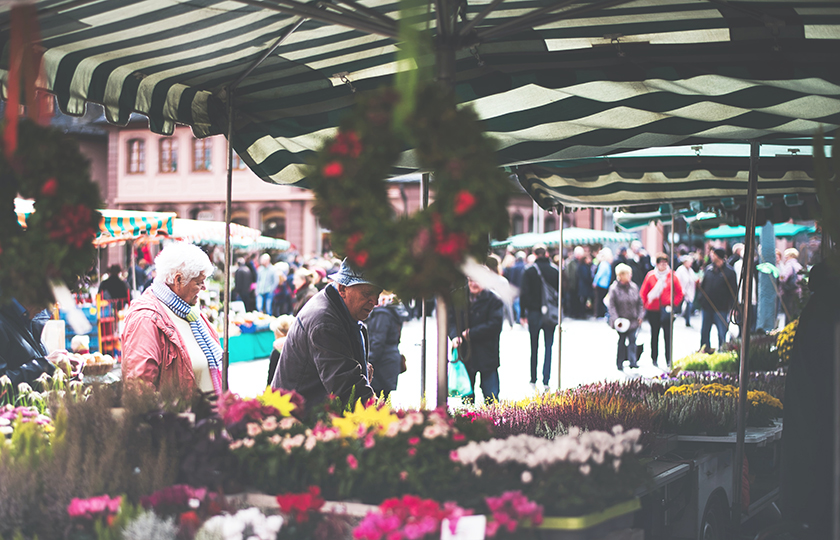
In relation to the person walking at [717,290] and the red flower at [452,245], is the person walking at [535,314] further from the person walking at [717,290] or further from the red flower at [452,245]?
the red flower at [452,245]

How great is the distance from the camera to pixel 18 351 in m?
4.31

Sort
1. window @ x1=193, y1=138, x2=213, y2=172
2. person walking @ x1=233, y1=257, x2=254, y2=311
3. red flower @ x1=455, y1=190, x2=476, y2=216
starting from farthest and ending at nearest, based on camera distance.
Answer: window @ x1=193, y1=138, x2=213, y2=172 < person walking @ x1=233, y1=257, x2=254, y2=311 < red flower @ x1=455, y1=190, x2=476, y2=216

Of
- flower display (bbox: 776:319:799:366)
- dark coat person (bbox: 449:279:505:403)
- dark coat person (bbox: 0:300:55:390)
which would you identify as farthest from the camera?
dark coat person (bbox: 449:279:505:403)

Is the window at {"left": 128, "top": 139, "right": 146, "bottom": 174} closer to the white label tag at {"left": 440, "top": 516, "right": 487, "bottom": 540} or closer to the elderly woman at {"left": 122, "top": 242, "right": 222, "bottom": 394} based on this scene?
the elderly woman at {"left": 122, "top": 242, "right": 222, "bottom": 394}

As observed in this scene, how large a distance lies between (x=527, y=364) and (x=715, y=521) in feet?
26.9

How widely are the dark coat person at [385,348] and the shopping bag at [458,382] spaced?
638 mm

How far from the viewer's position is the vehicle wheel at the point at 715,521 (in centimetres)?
384

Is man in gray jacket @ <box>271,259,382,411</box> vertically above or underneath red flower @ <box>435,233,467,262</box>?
underneath

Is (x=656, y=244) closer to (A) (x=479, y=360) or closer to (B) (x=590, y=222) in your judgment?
(B) (x=590, y=222)

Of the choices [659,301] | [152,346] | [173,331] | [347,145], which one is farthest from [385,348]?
[659,301]

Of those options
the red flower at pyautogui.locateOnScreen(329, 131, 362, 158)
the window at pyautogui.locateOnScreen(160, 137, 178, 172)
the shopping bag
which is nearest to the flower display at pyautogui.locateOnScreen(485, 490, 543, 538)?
the red flower at pyautogui.locateOnScreen(329, 131, 362, 158)

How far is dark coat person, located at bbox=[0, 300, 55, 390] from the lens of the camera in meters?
4.24

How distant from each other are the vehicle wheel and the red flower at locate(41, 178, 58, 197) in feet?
10.9

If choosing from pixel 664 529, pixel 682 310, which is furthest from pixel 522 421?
pixel 682 310
